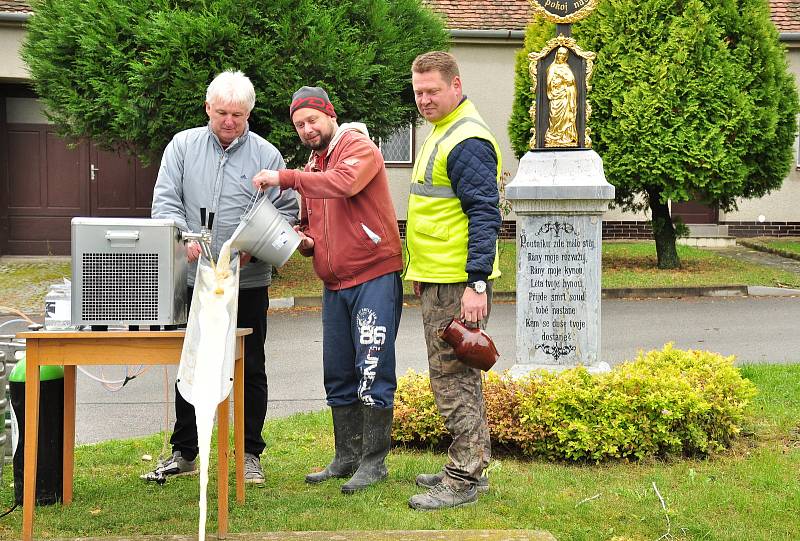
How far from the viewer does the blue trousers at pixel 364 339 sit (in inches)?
189

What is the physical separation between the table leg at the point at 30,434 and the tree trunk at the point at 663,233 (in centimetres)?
1313

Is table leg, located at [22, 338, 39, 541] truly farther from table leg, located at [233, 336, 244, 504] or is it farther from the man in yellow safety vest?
the man in yellow safety vest

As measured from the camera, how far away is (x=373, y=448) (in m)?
4.93

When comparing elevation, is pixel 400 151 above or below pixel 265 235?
above

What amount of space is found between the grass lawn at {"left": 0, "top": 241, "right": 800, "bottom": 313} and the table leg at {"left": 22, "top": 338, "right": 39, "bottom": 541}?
943 cm

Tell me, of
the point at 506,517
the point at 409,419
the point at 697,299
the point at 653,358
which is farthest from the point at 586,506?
the point at 697,299

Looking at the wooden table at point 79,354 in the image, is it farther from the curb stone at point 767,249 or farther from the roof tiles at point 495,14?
the curb stone at point 767,249

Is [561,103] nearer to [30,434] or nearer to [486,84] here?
[30,434]

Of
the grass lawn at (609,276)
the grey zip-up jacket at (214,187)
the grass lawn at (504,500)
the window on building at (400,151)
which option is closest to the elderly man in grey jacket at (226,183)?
the grey zip-up jacket at (214,187)

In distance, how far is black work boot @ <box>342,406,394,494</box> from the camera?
4.86 metres

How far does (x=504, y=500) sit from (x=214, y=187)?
211 centimetres

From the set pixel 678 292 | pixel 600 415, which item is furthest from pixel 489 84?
pixel 600 415

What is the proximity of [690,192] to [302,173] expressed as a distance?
12.3m

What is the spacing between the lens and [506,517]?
4527 millimetres
